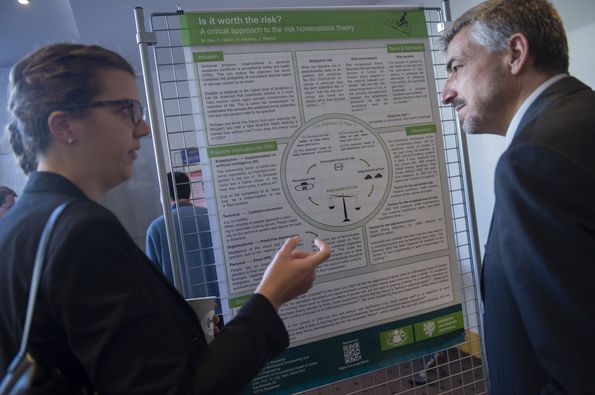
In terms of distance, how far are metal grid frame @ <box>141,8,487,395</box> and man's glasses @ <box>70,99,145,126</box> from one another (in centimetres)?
30

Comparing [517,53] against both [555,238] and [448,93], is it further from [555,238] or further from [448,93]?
[555,238]

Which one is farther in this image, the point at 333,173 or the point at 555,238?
the point at 333,173

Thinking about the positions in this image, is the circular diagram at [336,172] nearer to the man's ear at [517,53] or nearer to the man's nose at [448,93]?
the man's nose at [448,93]

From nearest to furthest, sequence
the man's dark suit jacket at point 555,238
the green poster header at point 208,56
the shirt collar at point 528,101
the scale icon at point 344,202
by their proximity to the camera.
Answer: the man's dark suit jacket at point 555,238
the shirt collar at point 528,101
the green poster header at point 208,56
the scale icon at point 344,202

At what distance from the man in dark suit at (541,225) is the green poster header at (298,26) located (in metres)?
0.41

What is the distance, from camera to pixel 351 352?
1.37 m

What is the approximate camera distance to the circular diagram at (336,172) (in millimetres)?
1329

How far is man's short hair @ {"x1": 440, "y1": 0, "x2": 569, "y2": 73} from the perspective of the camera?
1.08 m

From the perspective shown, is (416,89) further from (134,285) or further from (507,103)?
(134,285)

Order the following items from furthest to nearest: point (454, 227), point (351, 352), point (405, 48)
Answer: point (454, 227)
point (405, 48)
point (351, 352)

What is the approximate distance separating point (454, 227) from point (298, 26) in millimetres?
906

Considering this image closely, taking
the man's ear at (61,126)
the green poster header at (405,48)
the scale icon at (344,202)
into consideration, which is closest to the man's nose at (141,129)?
the man's ear at (61,126)

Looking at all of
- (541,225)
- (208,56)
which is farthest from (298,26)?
(541,225)

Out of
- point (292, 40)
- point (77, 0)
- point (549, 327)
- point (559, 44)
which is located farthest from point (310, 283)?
point (77, 0)
